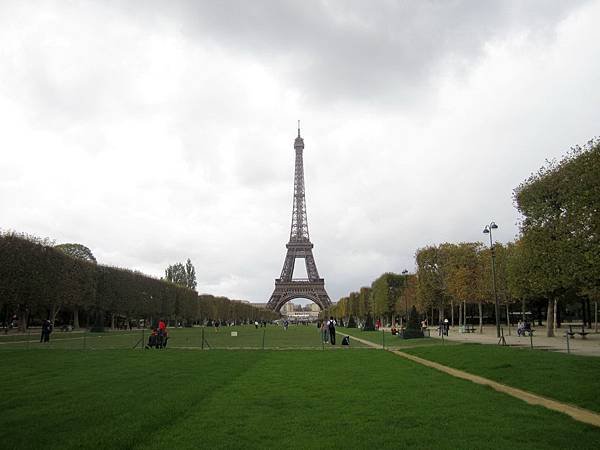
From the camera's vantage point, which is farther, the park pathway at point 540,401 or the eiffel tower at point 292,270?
the eiffel tower at point 292,270

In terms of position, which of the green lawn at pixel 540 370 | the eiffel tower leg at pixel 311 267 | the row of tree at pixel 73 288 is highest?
the eiffel tower leg at pixel 311 267

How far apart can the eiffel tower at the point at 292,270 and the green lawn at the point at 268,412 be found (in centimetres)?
13672

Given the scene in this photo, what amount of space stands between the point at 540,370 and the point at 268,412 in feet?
37.0

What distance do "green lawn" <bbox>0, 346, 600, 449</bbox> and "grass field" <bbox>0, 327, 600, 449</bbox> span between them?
0.02 meters

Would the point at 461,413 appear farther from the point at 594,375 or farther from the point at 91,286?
the point at 91,286

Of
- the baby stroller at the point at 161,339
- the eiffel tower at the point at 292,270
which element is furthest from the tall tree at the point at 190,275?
the baby stroller at the point at 161,339

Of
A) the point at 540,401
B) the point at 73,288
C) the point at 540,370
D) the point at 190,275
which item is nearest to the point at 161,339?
the point at 540,370

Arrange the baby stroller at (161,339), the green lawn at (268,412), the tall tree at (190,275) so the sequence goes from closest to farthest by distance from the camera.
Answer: the green lawn at (268,412) → the baby stroller at (161,339) → the tall tree at (190,275)

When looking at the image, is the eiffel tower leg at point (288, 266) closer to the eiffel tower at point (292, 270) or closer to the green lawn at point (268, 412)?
the eiffel tower at point (292, 270)

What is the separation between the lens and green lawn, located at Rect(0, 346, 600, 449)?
9.26 meters

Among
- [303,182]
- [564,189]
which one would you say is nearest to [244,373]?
[564,189]

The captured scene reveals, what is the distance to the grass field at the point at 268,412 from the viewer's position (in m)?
9.26

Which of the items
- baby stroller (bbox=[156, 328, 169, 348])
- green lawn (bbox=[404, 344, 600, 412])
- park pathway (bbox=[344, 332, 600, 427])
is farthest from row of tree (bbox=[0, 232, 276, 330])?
park pathway (bbox=[344, 332, 600, 427])

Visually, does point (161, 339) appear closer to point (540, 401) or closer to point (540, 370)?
point (540, 370)
